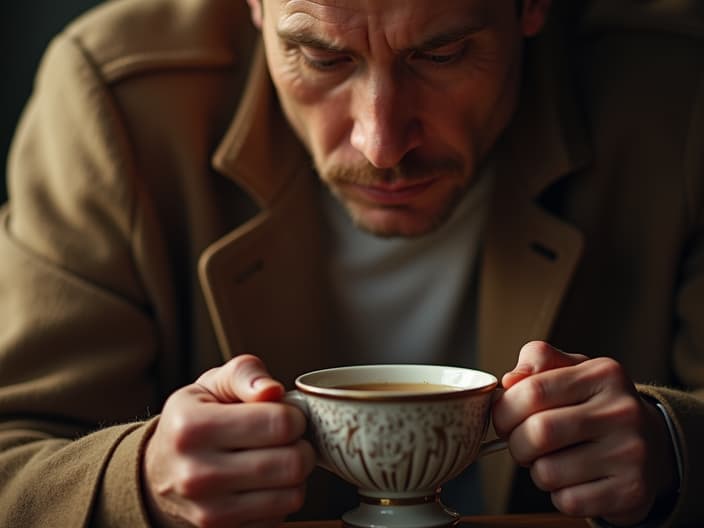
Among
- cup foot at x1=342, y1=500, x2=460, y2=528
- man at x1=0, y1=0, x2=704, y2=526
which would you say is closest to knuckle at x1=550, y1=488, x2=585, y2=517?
cup foot at x1=342, y1=500, x2=460, y2=528

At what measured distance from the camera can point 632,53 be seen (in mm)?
1636

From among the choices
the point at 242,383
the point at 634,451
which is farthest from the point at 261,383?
the point at 634,451

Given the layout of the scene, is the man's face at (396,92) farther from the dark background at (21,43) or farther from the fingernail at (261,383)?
the dark background at (21,43)

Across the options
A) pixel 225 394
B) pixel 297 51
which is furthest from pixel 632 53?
pixel 225 394

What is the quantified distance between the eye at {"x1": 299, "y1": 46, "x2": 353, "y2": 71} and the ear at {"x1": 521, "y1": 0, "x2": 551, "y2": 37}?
1.03 ft

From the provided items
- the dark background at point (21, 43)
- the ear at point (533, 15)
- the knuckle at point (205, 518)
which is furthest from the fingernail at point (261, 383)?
the dark background at point (21, 43)

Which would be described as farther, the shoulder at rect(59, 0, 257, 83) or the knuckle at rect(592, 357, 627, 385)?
the shoulder at rect(59, 0, 257, 83)

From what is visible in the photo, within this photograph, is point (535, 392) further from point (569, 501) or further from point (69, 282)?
point (69, 282)

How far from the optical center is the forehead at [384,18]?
Result: 124cm

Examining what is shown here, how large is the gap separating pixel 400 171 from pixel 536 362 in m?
0.40

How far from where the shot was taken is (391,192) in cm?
142

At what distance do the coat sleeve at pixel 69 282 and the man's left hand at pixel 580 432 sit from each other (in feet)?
1.71

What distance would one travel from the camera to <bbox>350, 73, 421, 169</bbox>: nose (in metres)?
1.28

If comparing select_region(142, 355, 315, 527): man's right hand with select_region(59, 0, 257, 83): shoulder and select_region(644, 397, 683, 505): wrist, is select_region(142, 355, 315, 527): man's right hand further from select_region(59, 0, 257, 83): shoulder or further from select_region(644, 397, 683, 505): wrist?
select_region(59, 0, 257, 83): shoulder
